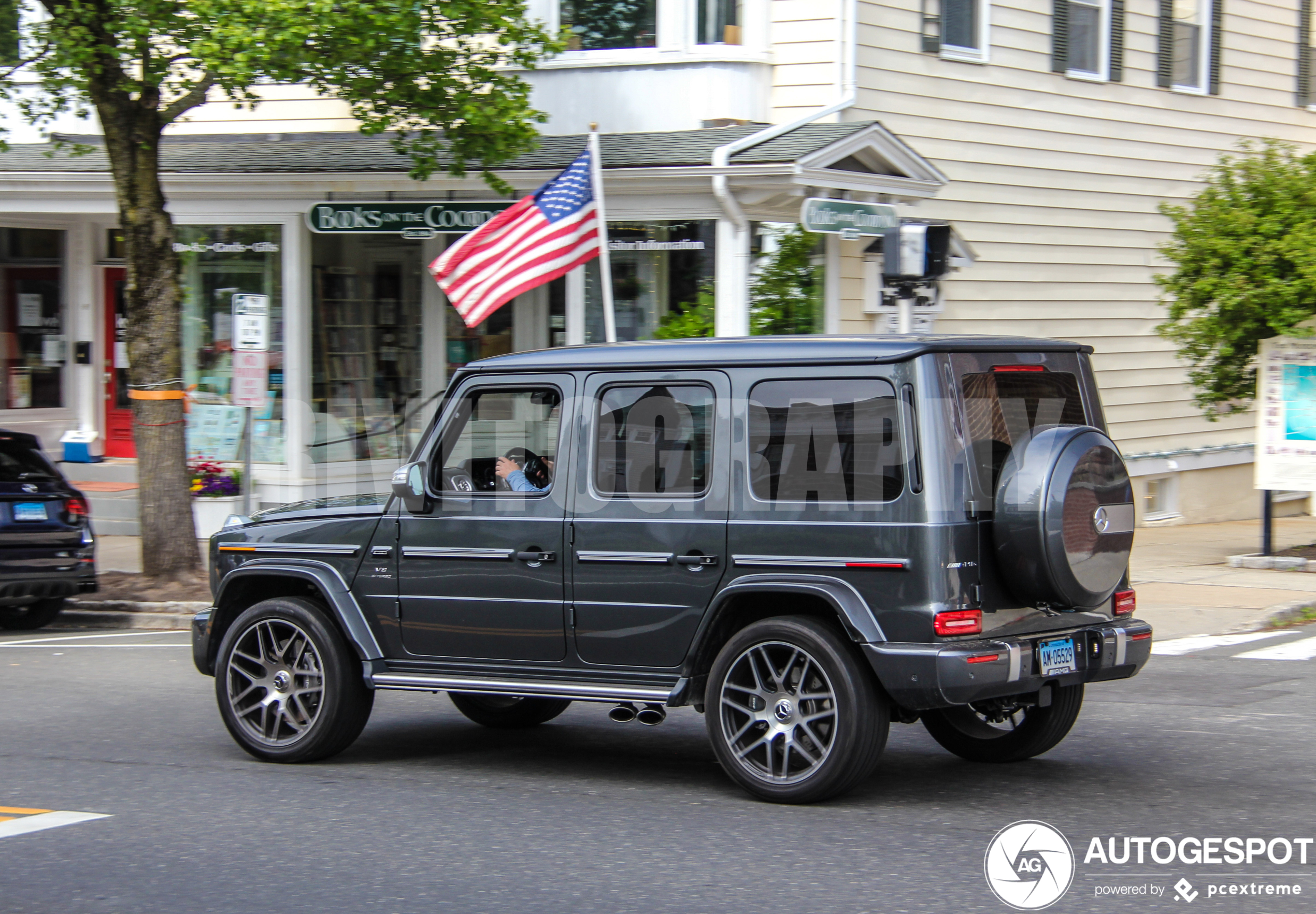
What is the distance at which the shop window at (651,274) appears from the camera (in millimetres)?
15609

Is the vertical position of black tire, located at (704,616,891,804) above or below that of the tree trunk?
below

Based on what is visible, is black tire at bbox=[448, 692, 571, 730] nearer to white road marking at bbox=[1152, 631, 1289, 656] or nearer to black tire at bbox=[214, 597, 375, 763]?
black tire at bbox=[214, 597, 375, 763]

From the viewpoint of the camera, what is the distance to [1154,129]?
65.4 feet

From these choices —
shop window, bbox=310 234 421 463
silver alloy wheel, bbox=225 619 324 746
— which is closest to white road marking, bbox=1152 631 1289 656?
silver alloy wheel, bbox=225 619 324 746

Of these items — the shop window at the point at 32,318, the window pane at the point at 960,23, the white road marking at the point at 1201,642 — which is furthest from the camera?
the shop window at the point at 32,318

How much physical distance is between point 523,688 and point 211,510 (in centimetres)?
1062

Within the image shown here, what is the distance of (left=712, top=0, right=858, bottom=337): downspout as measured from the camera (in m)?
14.9

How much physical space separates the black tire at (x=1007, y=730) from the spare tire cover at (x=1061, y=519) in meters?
0.85

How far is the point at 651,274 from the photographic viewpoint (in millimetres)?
15953

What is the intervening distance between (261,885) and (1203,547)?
45.6 ft

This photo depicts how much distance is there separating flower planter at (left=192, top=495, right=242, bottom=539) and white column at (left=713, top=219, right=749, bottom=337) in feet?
18.4

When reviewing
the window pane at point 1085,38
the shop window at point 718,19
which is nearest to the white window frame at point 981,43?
the window pane at point 1085,38

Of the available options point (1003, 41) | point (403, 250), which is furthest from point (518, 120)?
point (1003, 41)

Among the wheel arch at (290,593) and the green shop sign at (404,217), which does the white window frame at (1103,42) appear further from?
the wheel arch at (290,593)
